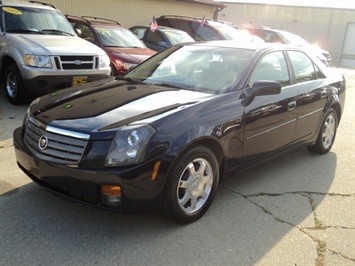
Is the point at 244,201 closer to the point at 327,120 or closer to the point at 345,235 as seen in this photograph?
the point at 345,235

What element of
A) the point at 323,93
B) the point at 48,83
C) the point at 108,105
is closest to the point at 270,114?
the point at 323,93

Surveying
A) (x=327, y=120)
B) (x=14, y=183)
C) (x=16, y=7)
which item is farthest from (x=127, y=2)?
(x=14, y=183)

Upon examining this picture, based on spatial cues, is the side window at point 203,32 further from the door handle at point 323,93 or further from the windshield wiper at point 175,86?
the windshield wiper at point 175,86

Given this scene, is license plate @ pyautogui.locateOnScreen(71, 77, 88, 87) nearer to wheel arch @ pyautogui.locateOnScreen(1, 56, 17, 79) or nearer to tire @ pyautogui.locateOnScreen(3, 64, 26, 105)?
tire @ pyautogui.locateOnScreen(3, 64, 26, 105)

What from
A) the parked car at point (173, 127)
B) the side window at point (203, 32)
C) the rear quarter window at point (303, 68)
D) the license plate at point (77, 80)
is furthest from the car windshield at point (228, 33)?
the parked car at point (173, 127)

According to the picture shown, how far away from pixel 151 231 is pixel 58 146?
3.41 feet

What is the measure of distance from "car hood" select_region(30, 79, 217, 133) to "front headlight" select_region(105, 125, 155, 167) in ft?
0.41

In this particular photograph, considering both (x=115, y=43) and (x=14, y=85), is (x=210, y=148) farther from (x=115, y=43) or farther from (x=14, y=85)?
(x=115, y=43)

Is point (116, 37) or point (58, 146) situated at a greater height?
point (116, 37)

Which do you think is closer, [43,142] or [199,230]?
[43,142]

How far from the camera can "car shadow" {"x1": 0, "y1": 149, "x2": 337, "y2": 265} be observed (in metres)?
2.88

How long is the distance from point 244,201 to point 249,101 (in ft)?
3.34

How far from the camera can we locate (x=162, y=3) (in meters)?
15.9

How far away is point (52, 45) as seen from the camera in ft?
22.3
